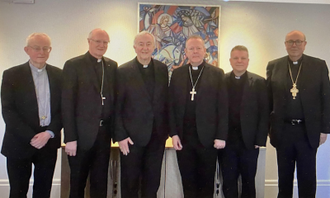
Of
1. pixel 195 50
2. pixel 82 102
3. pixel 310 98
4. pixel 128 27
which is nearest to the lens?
pixel 82 102

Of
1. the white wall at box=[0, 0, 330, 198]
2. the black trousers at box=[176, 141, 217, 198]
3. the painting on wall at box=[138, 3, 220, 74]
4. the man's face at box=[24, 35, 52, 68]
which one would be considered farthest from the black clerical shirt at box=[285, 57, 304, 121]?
the man's face at box=[24, 35, 52, 68]

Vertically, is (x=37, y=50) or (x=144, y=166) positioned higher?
(x=37, y=50)

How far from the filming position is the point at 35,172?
78.2 inches

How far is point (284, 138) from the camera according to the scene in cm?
216

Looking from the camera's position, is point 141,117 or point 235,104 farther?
point 235,104

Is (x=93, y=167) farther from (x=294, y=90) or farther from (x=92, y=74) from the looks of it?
(x=294, y=90)

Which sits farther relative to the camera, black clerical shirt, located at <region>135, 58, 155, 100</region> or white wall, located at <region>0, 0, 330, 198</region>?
white wall, located at <region>0, 0, 330, 198</region>

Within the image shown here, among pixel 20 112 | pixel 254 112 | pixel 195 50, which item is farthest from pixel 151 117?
pixel 20 112

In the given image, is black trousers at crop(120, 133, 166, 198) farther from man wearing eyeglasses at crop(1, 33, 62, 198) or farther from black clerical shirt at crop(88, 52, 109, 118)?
man wearing eyeglasses at crop(1, 33, 62, 198)

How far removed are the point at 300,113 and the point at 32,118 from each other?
2167 mm

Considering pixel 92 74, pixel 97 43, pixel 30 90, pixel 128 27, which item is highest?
pixel 128 27

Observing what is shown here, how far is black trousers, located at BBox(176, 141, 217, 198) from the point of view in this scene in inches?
80.4

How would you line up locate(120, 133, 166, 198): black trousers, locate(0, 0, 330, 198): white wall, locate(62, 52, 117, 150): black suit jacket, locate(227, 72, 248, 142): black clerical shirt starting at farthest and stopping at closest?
locate(0, 0, 330, 198): white wall, locate(227, 72, 248, 142): black clerical shirt, locate(120, 133, 166, 198): black trousers, locate(62, 52, 117, 150): black suit jacket

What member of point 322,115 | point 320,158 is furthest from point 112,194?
point 320,158
